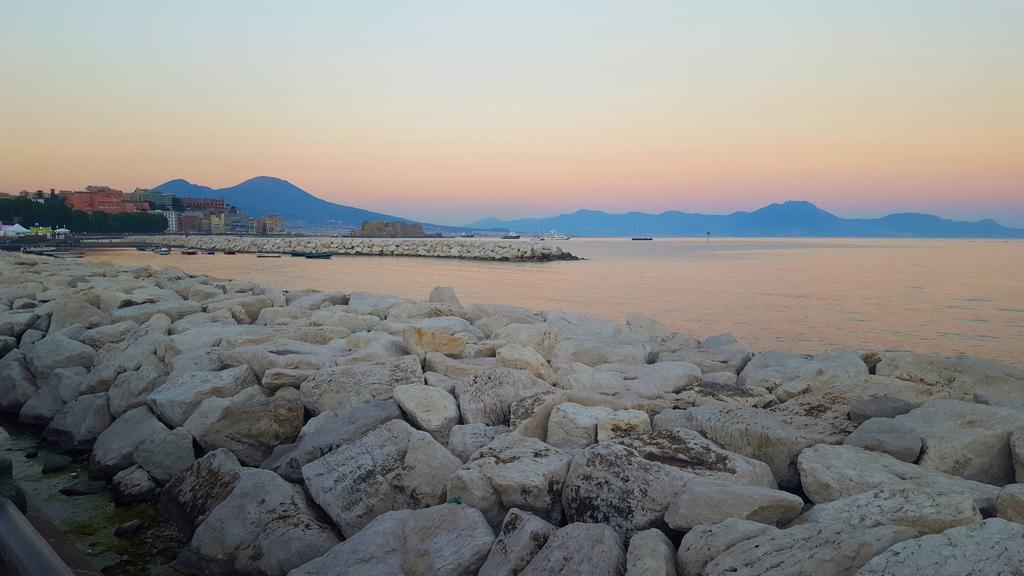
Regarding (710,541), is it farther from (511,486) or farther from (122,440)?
(122,440)

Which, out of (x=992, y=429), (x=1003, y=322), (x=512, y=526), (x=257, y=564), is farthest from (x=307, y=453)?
(x=1003, y=322)

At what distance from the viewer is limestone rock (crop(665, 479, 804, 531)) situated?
3.13 metres

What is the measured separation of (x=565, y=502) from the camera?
3719mm

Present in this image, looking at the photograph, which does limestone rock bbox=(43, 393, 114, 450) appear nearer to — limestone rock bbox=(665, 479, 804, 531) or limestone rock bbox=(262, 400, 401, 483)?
limestone rock bbox=(262, 400, 401, 483)

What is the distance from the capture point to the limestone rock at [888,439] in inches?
151

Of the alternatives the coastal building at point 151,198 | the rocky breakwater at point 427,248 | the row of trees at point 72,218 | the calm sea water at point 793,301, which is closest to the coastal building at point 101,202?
the coastal building at point 151,198

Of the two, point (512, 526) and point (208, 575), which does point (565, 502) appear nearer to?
point (512, 526)

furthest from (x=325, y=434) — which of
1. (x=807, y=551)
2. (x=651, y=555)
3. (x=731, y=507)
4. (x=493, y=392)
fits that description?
(x=807, y=551)

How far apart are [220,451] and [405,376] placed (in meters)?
1.67

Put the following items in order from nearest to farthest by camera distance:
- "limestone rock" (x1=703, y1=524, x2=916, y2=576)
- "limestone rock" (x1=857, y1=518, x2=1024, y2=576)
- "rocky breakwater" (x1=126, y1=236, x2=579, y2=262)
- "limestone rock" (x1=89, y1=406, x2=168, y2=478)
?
"limestone rock" (x1=857, y1=518, x2=1024, y2=576), "limestone rock" (x1=703, y1=524, x2=916, y2=576), "limestone rock" (x1=89, y1=406, x2=168, y2=478), "rocky breakwater" (x1=126, y1=236, x2=579, y2=262)

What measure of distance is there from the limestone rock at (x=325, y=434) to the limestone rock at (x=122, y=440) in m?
1.26

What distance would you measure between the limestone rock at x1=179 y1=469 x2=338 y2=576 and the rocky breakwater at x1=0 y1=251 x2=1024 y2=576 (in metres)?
0.01

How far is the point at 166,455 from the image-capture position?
5.27 meters

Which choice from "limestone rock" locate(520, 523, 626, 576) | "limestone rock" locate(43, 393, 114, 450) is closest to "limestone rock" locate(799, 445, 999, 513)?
"limestone rock" locate(520, 523, 626, 576)
